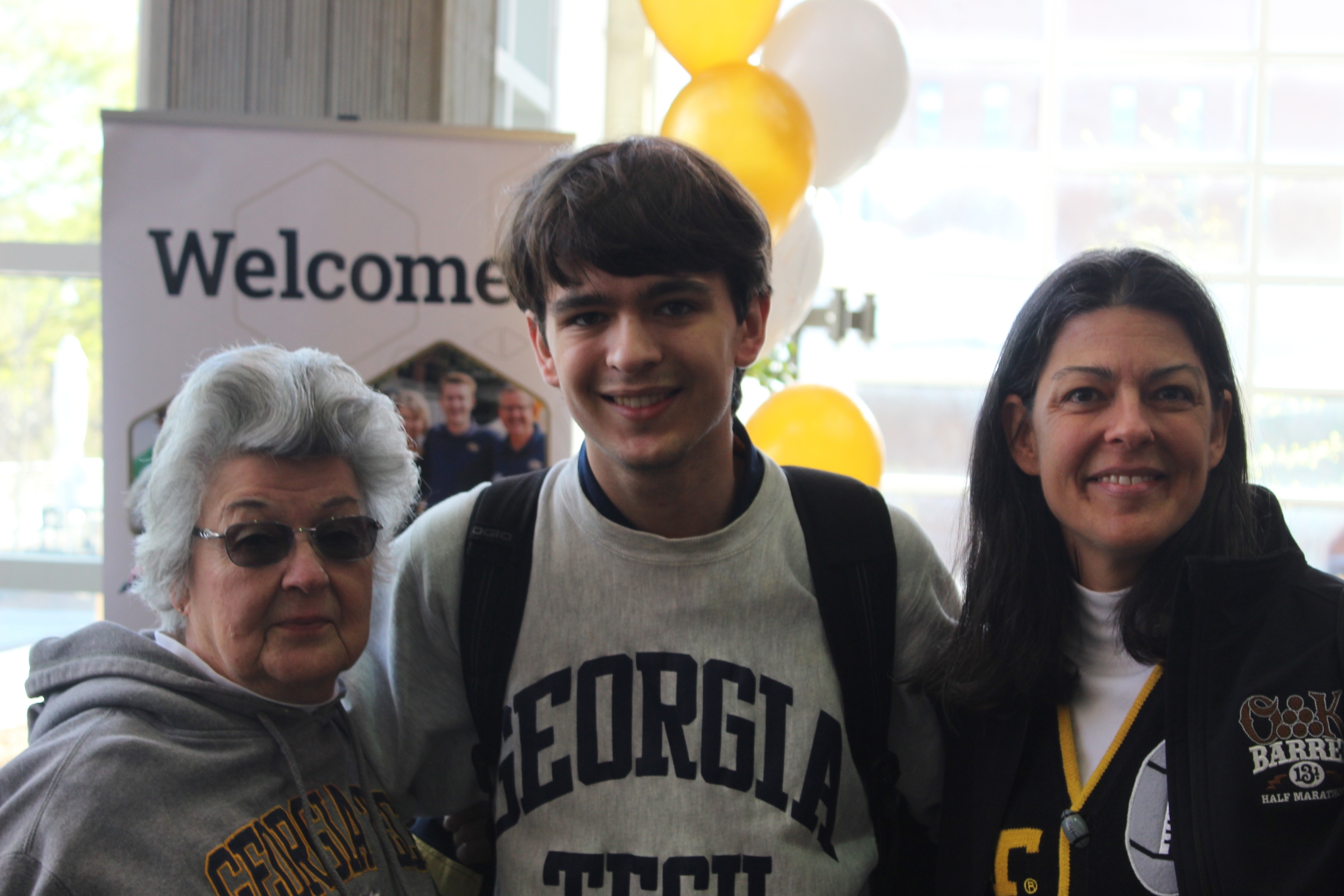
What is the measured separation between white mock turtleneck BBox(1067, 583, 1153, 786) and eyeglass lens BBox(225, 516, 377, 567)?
0.98 m

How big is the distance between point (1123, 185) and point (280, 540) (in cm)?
540

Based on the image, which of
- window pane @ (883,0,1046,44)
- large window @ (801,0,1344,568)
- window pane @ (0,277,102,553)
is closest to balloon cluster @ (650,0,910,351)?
window pane @ (0,277,102,553)

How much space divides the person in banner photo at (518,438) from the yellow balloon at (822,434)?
97cm

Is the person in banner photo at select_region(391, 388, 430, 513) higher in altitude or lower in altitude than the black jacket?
higher

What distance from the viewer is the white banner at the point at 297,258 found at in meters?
2.13

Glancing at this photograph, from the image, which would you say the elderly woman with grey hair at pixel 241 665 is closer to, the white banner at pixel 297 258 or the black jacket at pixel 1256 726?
the white banner at pixel 297 258

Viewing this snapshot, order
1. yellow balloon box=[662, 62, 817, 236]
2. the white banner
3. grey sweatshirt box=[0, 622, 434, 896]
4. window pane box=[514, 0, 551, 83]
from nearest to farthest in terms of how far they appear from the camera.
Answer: grey sweatshirt box=[0, 622, 434, 896], the white banner, yellow balloon box=[662, 62, 817, 236], window pane box=[514, 0, 551, 83]

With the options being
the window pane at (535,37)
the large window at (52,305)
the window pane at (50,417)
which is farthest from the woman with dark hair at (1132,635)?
the window pane at (535,37)

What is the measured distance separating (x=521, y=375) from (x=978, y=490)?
105cm

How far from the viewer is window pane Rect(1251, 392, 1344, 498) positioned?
18.0 feet

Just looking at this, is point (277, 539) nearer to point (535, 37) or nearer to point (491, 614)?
point (491, 614)

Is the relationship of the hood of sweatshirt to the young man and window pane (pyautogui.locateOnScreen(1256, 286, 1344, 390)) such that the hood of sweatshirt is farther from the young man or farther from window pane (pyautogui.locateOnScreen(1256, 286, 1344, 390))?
window pane (pyautogui.locateOnScreen(1256, 286, 1344, 390))

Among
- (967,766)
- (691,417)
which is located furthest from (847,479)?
(967,766)

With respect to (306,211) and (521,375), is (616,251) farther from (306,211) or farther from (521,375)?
(306,211)
